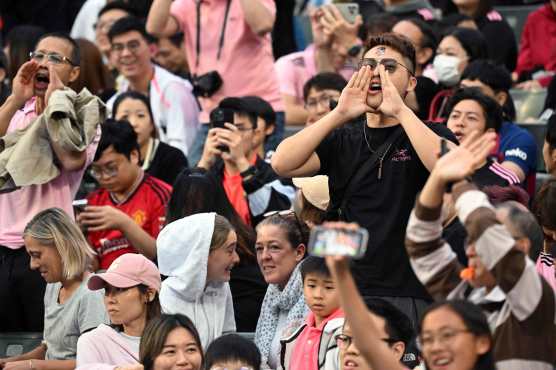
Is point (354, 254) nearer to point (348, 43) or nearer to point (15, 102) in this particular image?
point (15, 102)

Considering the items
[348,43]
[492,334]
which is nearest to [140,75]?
[348,43]

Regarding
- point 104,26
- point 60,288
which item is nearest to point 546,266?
point 60,288

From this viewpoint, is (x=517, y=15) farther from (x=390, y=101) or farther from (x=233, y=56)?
(x=390, y=101)

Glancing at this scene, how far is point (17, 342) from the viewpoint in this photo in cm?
827

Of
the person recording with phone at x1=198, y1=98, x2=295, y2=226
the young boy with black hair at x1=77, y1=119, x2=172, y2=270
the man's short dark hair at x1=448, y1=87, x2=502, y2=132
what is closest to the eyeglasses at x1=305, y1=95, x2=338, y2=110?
the person recording with phone at x1=198, y1=98, x2=295, y2=226

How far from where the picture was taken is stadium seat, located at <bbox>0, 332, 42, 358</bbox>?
8.23 m

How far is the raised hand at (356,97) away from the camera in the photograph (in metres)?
6.49

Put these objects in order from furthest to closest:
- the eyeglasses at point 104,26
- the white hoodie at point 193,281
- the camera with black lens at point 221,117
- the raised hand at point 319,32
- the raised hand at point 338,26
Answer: the eyeglasses at point 104,26
the raised hand at point 319,32
the raised hand at point 338,26
the camera with black lens at point 221,117
the white hoodie at point 193,281

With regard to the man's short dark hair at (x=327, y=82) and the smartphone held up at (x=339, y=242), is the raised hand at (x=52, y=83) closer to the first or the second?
the man's short dark hair at (x=327, y=82)

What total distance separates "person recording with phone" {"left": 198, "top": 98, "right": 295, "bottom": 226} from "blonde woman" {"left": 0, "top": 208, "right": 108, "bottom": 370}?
4.03 ft

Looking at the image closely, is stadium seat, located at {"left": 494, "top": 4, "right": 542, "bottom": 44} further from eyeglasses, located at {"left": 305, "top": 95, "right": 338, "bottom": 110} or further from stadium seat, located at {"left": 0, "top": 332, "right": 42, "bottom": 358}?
stadium seat, located at {"left": 0, "top": 332, "right": 42, "bottom": 358}

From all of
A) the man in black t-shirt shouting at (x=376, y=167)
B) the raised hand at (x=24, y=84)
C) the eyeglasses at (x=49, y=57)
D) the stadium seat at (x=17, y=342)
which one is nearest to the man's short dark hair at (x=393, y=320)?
the man in black t-shirt shouting at (x=376, y=167)

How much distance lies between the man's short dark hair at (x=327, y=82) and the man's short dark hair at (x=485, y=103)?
160cm

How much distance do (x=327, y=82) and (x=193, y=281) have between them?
331cm
